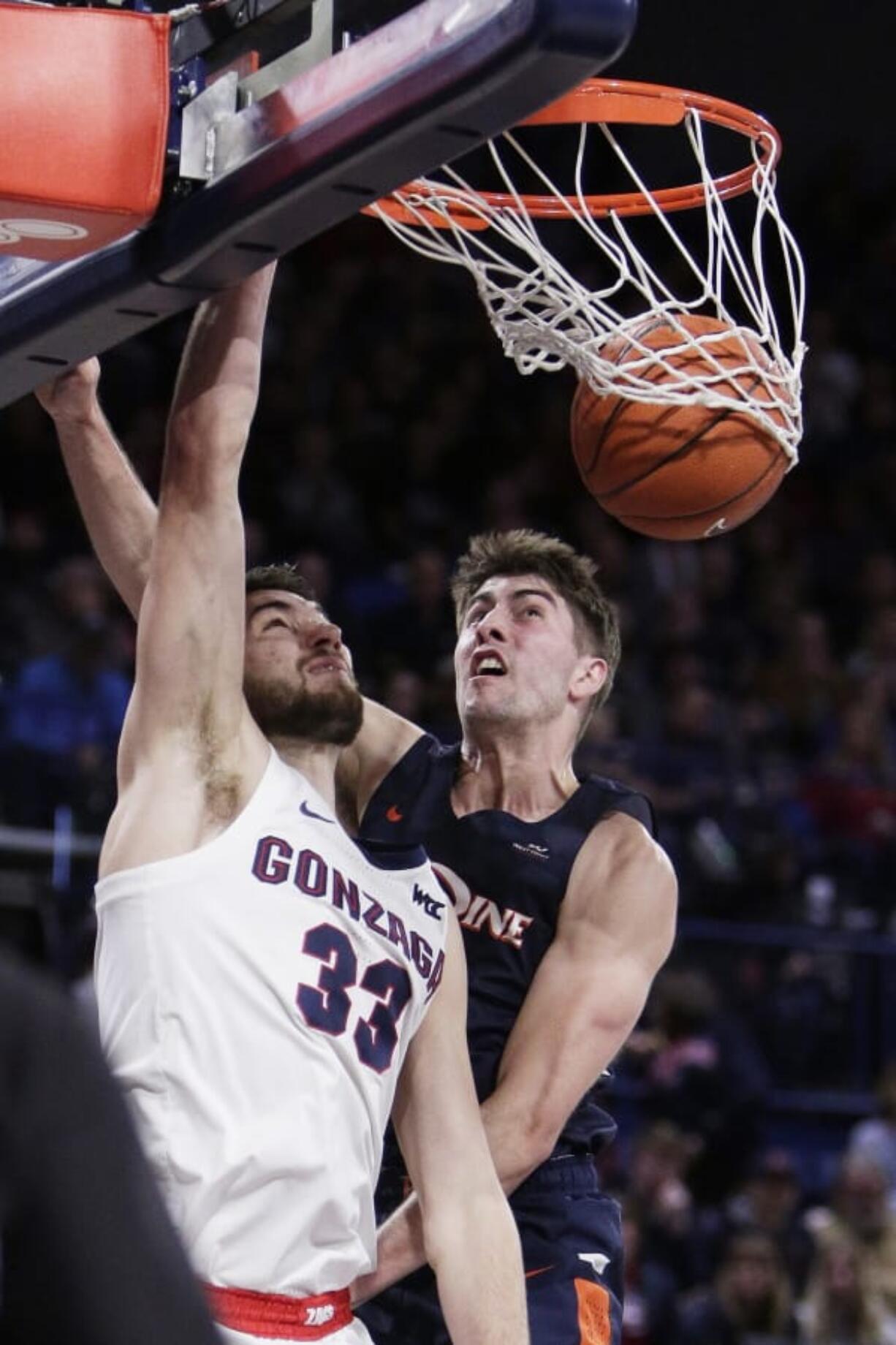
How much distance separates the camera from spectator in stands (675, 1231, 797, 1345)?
7320mm

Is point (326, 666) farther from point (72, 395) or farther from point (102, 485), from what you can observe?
point (72, 395)

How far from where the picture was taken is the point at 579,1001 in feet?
12.7

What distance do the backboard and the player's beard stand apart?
2.15 feet

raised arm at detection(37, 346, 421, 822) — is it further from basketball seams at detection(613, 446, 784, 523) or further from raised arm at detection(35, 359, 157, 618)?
basketball seams at detection(613, 446, 784, 523)

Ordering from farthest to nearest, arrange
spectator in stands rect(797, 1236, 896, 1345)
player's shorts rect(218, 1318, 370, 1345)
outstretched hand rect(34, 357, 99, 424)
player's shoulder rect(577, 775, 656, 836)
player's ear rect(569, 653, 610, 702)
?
spectator in stands rect(797, 1236, 896, 1345), player's ear rect(569, 653, 610, 702), player's shoulder rect(577, 775, 656, 836), outstretched hand rect(34, 357, 99, 424), player's shorts rect(218, 1318, 370, 1345)

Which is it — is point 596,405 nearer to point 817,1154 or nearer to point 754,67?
point 817,1154

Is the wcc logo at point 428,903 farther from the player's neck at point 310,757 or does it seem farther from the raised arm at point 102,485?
the raised arm at point 102,485

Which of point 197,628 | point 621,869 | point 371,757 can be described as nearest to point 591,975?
point 621,869

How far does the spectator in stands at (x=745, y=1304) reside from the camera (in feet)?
24.0

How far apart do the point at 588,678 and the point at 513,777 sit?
26cm

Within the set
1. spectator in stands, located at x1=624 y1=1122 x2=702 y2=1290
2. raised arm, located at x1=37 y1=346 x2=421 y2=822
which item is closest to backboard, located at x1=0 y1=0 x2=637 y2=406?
raised arm, located at x1=37 y1=346 x2=421 y2=822

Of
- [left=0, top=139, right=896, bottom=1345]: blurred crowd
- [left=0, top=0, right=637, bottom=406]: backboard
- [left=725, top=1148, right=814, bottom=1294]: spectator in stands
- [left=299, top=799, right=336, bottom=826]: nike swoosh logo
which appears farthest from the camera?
[left=725, top=1148, right=814, bottom=1294]: spectator in stands

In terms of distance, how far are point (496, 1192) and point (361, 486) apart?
7.41 metres

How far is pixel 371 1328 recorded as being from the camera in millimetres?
3865
